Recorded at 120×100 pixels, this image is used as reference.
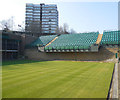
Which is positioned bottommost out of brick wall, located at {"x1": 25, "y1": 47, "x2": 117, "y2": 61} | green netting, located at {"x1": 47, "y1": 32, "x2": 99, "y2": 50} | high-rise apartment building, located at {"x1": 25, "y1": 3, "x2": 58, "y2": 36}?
brick wall, located at {"x1": 25, "y1": 47, "x2": 117, "y2": 61}

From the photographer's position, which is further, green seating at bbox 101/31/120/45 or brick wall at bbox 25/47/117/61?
green seating at bbox 101/31/120/45

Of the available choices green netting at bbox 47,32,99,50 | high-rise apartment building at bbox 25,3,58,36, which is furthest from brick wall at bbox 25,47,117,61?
high-rise apartment building at bbox 25,3,58,36

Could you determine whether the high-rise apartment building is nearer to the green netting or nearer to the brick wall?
the green netting

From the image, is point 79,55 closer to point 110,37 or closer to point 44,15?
point 110,37

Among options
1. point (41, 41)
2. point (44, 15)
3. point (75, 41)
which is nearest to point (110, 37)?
point (75, 41)

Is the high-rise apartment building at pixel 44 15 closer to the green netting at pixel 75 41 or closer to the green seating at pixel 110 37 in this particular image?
the green netting at pixel 75 41

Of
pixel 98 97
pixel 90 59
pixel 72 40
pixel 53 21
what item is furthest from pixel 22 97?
pixel 53 21

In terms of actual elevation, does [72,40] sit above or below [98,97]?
above

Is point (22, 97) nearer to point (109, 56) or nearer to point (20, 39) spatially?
point (109, 56)

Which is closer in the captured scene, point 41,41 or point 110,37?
point 110,37

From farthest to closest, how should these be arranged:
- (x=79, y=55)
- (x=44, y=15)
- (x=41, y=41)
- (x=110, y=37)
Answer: (x=44, y=15) → (x=41, y=41) → (x=110, y=37) → (x=79, y=55)

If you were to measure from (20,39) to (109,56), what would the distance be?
2979cm

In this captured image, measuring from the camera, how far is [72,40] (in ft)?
137

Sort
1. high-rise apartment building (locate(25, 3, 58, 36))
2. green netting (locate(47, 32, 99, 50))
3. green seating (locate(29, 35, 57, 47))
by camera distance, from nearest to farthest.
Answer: green netting (locate(47, 32, 99, 50)), green seating (locate(29, 35, 57, 47)), high-rise apartment building (locate(25, 3, 58, 36))
